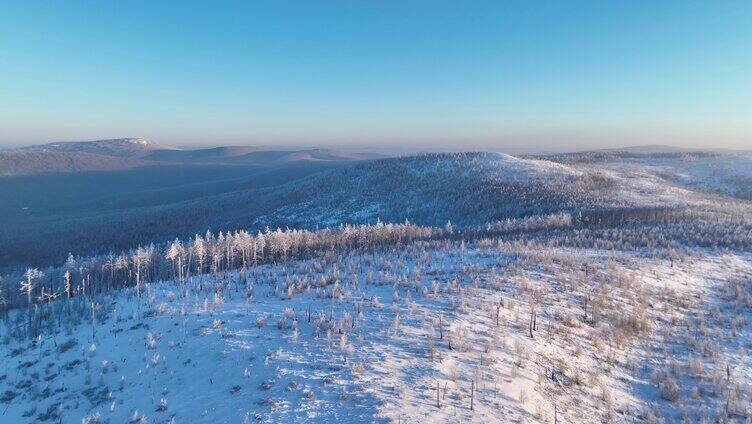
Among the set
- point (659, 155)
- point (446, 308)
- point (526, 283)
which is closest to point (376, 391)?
point (446, 308)

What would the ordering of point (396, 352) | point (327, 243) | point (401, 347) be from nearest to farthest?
1. point (396, 352)
2. point (401, 347)
3. point (327, 243)

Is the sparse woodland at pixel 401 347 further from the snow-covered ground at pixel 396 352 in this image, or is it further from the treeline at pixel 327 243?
the treeline at pixel 327 243

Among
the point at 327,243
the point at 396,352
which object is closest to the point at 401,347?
the point at 396,352

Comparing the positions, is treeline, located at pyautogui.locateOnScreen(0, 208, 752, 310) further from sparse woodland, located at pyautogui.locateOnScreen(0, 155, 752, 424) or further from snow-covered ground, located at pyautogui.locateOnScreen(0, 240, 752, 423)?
snow-covered ground, located at pyautogui.locateOnScreen(0, 240, 752, 423)

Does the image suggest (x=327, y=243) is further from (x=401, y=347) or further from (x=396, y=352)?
(x=396, y=352)

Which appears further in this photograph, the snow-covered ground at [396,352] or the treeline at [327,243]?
the treeline at [327,243]

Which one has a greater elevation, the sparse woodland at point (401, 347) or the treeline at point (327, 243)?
the sparse woodland at point (401, 347)

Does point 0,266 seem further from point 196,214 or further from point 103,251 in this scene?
point 196,214

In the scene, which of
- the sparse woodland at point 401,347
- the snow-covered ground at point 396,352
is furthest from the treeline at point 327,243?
the snow-covered ground at point 396,352

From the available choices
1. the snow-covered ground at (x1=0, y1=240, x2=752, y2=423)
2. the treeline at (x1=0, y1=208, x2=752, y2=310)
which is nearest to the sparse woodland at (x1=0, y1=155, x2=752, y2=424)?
the snow-covered ground at (x1=0, y1=240, x2=752, y2=423)
